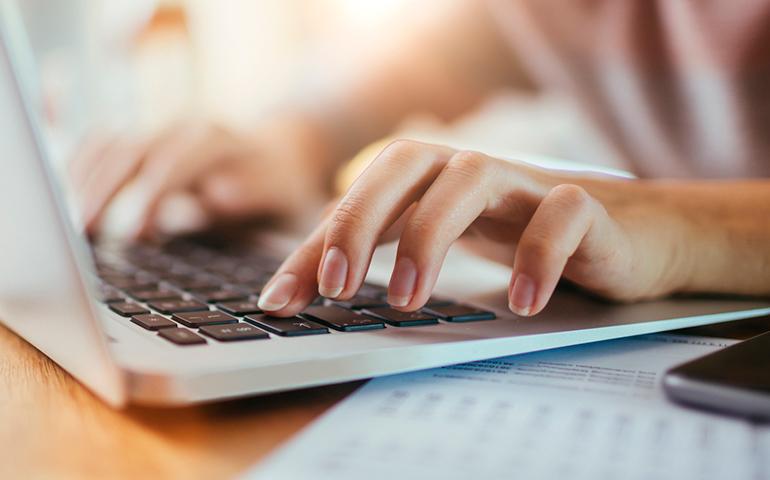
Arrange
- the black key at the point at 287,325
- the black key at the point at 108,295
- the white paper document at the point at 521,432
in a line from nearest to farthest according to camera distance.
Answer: the white paper document at the point at 521,432
the black key at the point at 287,325
the black key at the point at 108,295

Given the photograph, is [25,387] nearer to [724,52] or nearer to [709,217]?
[709,217]

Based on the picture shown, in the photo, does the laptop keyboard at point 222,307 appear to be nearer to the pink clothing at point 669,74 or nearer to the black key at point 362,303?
the black key at point 362,303

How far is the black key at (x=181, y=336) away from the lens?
13.8 inches

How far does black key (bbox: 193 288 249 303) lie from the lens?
50cm

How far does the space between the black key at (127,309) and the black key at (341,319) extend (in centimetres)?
10

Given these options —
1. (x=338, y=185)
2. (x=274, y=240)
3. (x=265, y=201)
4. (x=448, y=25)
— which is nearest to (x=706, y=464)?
(x=274, y=240)

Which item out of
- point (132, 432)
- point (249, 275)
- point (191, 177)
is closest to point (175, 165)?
point (191, 177)

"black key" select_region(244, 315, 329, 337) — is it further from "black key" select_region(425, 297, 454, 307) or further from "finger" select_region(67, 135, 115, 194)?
"finger" select_region(67, 135, 115, 194)

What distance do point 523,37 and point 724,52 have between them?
1.34ft

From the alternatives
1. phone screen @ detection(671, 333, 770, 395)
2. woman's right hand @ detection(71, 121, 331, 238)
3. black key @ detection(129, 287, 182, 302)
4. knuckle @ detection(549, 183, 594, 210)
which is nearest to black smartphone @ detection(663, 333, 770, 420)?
phone screen @ detection(671, 333, 770, 395)

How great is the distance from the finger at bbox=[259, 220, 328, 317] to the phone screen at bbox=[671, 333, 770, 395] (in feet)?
0.66

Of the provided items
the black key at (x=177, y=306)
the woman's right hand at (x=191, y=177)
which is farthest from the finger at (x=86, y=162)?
the black key at (x=177, y=306)

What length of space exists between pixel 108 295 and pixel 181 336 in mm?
176

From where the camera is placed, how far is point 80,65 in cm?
217
